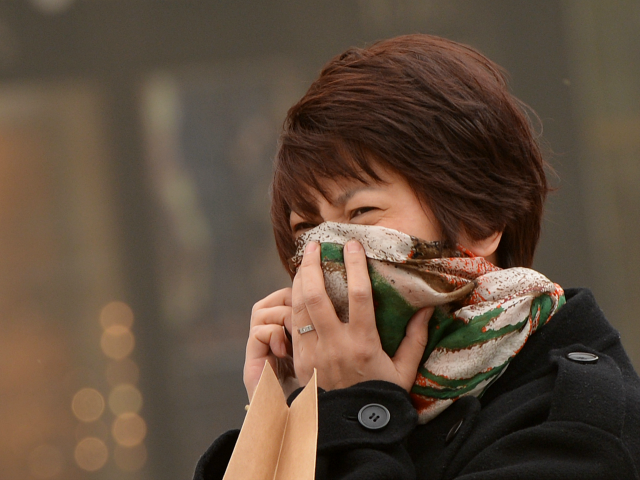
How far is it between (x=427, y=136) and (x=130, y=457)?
10.5 ft

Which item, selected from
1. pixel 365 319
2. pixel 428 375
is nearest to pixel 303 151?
pixel 365 319

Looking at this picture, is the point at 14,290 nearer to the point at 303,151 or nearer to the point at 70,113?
the point at 70,113

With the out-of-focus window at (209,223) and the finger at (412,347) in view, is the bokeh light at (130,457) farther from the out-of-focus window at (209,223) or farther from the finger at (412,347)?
the finger at (412,347)

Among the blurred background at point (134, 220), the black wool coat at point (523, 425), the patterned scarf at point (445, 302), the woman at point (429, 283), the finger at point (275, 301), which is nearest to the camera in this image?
the black wool coat at point (523, 425)

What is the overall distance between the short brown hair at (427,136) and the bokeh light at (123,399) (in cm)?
262

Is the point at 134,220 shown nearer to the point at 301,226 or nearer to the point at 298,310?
the point at 301,226

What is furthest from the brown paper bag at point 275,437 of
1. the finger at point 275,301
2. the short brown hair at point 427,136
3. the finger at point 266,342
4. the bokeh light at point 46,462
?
the bokeh light at point 46,462

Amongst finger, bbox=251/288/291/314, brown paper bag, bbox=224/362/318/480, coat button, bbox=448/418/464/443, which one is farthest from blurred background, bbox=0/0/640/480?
brown paper bag, bbox=224/362/318/480

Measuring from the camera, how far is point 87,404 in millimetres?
4141

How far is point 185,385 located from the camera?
13.7 ft

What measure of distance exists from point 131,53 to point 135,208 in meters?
0.88

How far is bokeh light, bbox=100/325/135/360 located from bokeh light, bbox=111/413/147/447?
14.0 inches

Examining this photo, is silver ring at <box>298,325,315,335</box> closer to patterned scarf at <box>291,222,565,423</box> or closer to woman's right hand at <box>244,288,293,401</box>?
patterned scarf at <box>291,222,565,423</box>

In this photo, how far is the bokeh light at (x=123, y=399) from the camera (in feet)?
13.6
